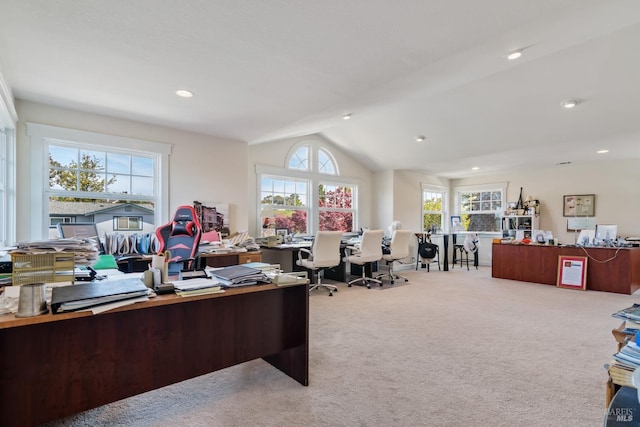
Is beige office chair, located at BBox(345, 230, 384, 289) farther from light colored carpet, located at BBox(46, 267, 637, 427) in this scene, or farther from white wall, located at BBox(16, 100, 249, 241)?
white wall, located at BBox(16, 100, 249, 241)

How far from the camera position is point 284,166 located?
6.03 m

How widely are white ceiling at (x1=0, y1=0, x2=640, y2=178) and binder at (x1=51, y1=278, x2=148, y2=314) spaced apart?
155cm

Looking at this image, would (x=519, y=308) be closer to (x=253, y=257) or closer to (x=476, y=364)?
(x=476, y=364)

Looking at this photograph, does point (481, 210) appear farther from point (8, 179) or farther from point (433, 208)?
point (8, 179)

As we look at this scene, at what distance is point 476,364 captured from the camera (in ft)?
8.11

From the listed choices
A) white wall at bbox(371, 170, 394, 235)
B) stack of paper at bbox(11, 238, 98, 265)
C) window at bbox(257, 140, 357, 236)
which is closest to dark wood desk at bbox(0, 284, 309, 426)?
stack of paper at bbox(11, 238, 98, 265)

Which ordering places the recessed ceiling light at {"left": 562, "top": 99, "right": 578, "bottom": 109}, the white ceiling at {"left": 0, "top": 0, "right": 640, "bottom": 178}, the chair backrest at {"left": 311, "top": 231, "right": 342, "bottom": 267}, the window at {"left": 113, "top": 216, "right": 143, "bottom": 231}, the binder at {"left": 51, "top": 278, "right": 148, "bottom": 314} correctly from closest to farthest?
the binder at {"left": 51, "top": 278, "right": 148, "bottom": 314}, the white ceiling at {"left": 0, "top": 0, "right": 640, "bottom": 178}, the window at {"left": 113, "top": 216, "right": 143, "bottom": 231}, the recessed ceiling light at {"left": 562, "top": 99, "right": 578, "bottom": 109}, the chair backrest at {"left": 311, "top": 231, "right": 342, "bottom": 267}

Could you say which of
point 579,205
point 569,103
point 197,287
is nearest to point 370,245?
point 569,103

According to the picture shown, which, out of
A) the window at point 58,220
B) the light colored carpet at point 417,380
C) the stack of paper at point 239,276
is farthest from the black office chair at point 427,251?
the window at point 58,220

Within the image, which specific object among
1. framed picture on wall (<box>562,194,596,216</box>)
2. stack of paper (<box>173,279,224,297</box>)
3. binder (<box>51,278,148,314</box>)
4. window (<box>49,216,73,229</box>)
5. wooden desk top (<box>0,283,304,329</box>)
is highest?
framed picture on wall (<box>562,194,596,216</box>)

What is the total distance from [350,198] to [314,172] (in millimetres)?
1223

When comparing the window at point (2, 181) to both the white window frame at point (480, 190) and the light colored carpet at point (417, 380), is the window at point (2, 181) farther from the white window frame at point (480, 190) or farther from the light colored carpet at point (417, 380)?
the white window frame at point (480, 190)

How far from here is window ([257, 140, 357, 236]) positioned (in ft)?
19.3

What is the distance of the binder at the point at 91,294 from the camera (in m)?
1.33
